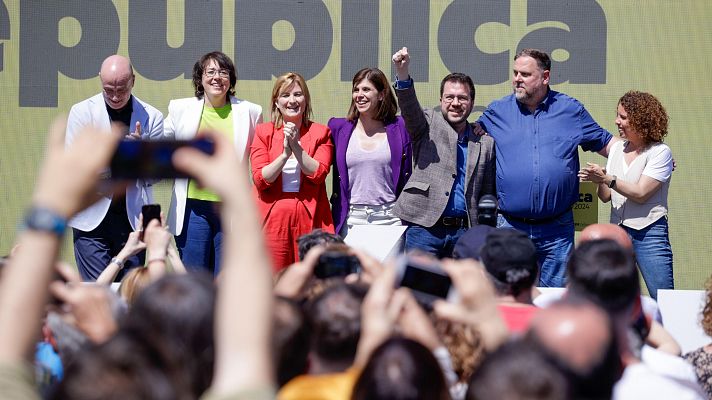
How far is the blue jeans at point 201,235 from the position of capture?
596 cm

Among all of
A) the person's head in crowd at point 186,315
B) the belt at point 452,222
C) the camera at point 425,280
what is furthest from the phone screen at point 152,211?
the belt at point 452,222

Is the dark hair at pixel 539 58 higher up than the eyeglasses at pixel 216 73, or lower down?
higher up

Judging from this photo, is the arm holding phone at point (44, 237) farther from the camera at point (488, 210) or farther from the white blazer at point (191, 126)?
the white blazer at point (191, 126)

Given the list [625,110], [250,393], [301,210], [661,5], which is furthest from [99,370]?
[661,5]

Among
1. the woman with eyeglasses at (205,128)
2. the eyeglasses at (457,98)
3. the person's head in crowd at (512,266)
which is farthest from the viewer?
the woman with eyeglasses at (205,128)

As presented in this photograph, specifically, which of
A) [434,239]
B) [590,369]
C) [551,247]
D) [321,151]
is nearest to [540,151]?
[551,247]

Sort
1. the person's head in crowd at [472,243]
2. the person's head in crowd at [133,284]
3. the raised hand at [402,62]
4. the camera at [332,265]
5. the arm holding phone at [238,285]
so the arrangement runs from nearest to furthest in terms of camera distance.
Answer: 1. the arm holding phone at [238,285]
2. the camera at [332,265]
3. the person's head in crowd at [133,284]
4. the person's head in crowd at [472,243]
5. the raised hand at [402,62]

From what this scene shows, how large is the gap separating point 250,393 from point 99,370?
23 cm

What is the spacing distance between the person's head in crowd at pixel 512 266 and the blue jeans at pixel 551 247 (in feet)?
7.57

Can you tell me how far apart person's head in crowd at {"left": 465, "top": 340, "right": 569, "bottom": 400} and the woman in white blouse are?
14.0ft

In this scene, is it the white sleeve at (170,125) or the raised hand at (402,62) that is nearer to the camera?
the raised hand at (402,62)

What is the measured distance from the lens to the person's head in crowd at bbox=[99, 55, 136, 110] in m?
5.90

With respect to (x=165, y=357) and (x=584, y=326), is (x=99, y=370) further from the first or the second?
(x=584, y=326)

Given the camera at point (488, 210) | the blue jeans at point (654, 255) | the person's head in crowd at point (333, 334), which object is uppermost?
the camera at point (488, 210)
